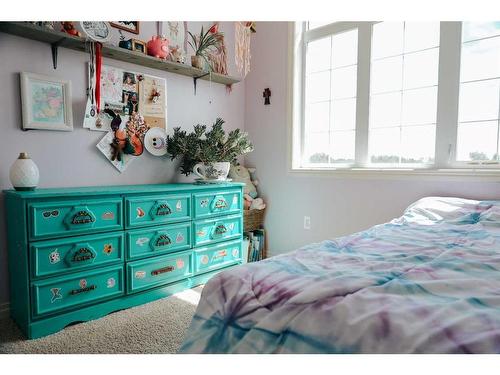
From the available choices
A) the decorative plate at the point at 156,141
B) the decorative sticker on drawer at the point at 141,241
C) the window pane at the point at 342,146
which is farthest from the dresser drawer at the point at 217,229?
the window pane at the point at 342,146

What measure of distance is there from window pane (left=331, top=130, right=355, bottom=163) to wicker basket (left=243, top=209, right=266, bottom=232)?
34.3 inches

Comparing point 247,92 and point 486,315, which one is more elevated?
point 247,92

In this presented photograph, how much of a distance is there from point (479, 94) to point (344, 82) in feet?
3.23

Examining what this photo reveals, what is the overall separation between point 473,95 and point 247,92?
76.8 inches

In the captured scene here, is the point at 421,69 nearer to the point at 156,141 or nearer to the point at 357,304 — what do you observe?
the point at 156,141

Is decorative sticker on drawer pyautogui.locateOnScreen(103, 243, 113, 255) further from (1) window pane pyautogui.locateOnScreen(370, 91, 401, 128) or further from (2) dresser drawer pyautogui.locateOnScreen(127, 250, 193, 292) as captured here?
(1) window pane pyautogui.locateOnScreen(370, 91, 401, 128)

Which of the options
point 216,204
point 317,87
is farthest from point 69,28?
point 317,87

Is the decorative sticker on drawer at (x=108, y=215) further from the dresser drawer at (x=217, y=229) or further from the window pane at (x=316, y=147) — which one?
the window pane at (x=316, y=147)

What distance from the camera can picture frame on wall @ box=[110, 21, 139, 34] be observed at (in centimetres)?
227

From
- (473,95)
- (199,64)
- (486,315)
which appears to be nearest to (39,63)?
(199,64)

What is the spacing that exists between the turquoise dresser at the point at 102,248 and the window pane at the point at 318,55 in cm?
145

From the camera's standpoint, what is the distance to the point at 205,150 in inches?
96.4

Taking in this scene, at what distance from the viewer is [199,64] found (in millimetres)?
2658
